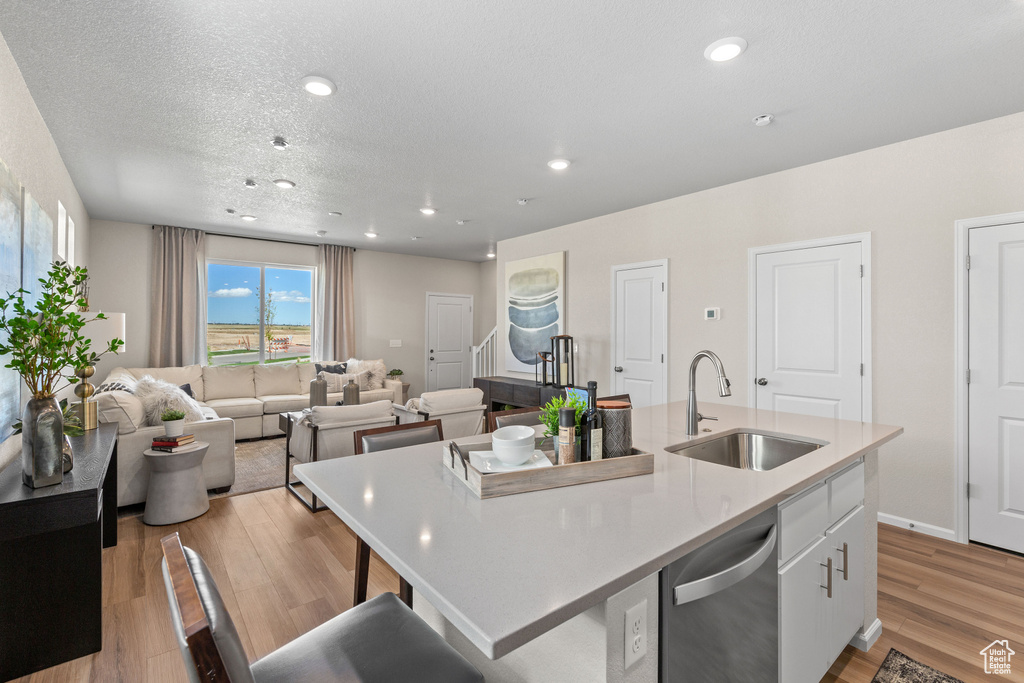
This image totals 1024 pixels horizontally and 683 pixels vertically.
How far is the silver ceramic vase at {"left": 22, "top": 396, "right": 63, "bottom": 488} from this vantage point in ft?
5.95

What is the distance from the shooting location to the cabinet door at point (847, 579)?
169cm

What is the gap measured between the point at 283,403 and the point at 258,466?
58.9 inches

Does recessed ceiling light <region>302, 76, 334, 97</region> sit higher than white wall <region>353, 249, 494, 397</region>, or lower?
higher

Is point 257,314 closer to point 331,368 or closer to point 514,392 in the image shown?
point 331,368

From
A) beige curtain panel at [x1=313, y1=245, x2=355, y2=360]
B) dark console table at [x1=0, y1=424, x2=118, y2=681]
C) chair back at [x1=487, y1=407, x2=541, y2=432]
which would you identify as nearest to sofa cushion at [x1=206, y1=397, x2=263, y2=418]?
beige curtain panel at [x1=313, y1=245, x2=355, y2=360]

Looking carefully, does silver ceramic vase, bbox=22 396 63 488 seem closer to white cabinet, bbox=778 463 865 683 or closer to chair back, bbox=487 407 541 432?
chair back, bbox=487 407 541 432

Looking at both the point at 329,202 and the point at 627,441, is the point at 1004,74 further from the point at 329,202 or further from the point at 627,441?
the point at 329,202

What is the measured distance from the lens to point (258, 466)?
184 inches

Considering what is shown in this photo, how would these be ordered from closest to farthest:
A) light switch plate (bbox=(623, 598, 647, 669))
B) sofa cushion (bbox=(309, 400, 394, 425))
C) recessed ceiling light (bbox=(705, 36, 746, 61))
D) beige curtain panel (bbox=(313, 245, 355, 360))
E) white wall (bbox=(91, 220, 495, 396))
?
light switch plate (bbox=(623, 598, 647, 669)) → recessed ceiling light (bbox=(705, 36, 746, 61)) → sofa cushion (bbox=(309, 400, 394, 425)) → white wall (bbox=(91, 220, 495, 396)) → beige curtain panel (bbox=(313, 245, 355, 360))

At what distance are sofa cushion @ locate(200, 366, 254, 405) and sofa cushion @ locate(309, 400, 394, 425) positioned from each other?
3075mm

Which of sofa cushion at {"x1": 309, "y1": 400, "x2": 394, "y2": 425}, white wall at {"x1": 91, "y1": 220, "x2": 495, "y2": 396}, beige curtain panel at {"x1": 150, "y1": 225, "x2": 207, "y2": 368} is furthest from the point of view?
beige curtain panel at {"x1": 150, "y1": 225, "x2": 207, "y2": 368}

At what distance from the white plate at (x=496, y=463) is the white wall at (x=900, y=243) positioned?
119 inches

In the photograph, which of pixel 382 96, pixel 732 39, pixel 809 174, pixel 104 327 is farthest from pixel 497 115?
pixel 104 327

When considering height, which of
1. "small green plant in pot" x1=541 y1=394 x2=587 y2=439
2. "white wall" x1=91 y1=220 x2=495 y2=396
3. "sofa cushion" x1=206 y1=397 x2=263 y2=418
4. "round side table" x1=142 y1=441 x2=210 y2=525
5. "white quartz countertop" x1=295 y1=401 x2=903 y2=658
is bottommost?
"round side table" x1=142 y1=441 x2=210 y2=525
